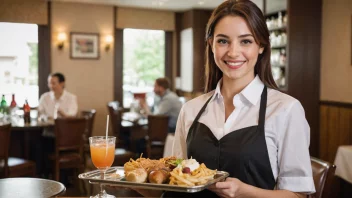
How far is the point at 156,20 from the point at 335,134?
184 inches

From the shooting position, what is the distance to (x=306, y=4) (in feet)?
18.2

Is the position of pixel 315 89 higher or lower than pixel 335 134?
higher

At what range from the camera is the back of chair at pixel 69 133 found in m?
4.87

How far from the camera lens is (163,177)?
1.30 m

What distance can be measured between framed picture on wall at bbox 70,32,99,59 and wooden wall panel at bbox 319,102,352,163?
176 inches

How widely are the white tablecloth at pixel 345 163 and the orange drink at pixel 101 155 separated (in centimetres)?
270

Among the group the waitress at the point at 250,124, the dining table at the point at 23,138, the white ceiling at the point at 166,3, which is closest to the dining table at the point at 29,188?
the waitress at the point at 250,124

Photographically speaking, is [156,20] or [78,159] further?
[156,20]

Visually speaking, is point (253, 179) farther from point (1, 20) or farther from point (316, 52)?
point (1, 20)

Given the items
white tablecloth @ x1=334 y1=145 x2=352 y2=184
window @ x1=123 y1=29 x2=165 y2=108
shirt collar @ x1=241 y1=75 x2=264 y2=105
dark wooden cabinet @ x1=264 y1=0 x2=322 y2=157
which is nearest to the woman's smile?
shirt collar @ x1=241 y1=75 x2=264 y2=105

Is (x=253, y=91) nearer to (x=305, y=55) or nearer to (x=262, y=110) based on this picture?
(x=262, y=110)

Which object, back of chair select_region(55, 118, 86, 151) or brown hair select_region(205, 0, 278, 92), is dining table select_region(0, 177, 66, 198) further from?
back of chair select_region(55, 118, 86, 151)

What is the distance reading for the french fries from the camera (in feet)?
4.08

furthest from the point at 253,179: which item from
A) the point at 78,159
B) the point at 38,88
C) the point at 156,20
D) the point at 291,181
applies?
the point at 156,20
